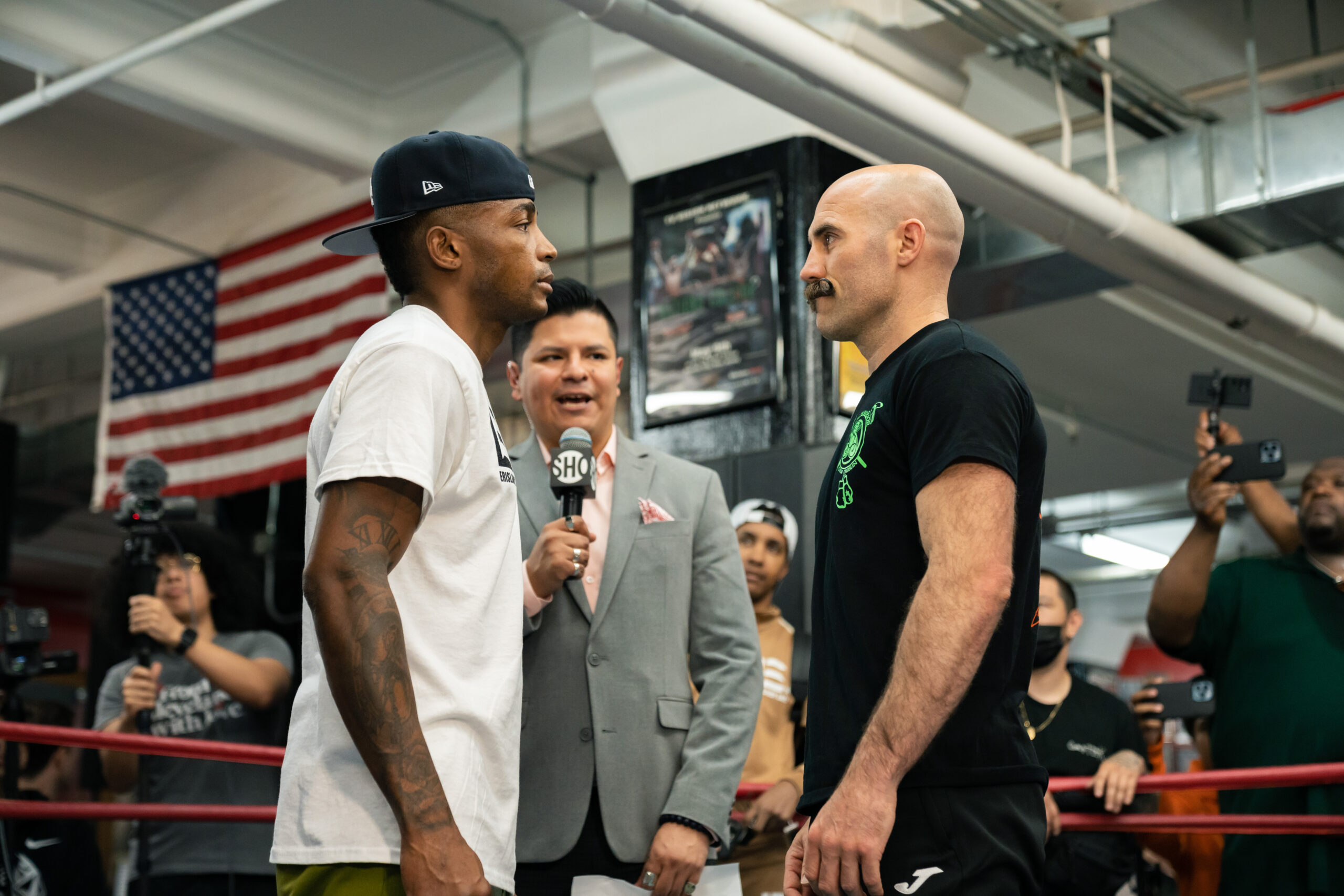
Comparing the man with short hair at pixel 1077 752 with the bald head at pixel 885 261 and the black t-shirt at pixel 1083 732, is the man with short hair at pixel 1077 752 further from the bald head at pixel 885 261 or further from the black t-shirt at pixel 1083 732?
the bald head at pixel 885 261

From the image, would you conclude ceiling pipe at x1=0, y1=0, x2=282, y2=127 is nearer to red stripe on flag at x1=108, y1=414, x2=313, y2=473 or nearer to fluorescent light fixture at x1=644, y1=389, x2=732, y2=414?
red stripe on flag at x1=108, y1=414, x2=313, y2=473

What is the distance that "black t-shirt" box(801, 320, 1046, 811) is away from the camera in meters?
1.71

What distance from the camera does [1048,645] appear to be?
4266 millimetres

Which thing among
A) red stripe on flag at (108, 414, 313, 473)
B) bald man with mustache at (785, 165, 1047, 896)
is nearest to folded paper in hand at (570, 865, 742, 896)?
bald man with mustache at (785, 165, 1047, 896)

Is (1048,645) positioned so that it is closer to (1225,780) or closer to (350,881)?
(1225,780)

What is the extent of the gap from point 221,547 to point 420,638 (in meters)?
3.24

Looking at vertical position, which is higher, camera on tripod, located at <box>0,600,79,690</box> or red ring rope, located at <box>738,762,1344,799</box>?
camera on tripod, located at <box>0,600,79,690</box>

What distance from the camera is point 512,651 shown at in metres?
1.74

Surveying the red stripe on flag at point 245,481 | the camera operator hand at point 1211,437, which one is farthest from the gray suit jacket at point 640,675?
the red stripe on flag at point 245,481

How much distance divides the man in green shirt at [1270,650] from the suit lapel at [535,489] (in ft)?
7.19

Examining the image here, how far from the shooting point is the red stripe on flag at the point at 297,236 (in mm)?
7027

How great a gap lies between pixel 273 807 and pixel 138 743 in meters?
0.54

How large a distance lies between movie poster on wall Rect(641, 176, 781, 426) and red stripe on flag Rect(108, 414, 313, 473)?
2.20 metres

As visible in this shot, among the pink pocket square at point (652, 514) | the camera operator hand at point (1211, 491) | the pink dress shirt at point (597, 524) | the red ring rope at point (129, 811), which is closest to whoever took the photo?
the pink dress shirt at point (597, 524)
